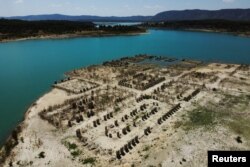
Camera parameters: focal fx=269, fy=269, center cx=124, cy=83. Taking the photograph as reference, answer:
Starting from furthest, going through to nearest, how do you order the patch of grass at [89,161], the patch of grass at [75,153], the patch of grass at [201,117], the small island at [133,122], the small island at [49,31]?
the small island at [49,31] < the patch of grass at [201,117] < the patch of grass at [75,153] < the small island at [133,122] < the patch of grass at [89,161]

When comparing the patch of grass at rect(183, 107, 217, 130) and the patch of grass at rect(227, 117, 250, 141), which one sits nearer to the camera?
the patch of grass at rect(227, 117, 250, 141)

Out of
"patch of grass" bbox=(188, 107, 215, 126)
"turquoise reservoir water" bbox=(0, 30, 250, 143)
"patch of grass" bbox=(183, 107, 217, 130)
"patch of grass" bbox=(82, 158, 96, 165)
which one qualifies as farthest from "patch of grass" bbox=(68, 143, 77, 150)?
"patch of grass" bbox=(188, 107, 215, 126)

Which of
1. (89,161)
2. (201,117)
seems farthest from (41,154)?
(201,117)

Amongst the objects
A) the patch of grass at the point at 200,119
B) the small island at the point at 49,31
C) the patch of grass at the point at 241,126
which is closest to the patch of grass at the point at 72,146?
the patch of grass at the point at 200,119

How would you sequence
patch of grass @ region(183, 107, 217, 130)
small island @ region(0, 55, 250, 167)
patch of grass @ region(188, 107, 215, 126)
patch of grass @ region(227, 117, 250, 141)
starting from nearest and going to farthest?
1. small island @ region(0, 55, 250, 167)
2. patch of grass @ region(227, 117, 250, 141)
3. patch of grass @ region(183, 107, 217, 130)
4. patch of grass @ region(188, 107, 215, 126)

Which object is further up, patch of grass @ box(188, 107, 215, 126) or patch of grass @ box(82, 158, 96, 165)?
patch of grass @ box(188, 107, 215, 126)

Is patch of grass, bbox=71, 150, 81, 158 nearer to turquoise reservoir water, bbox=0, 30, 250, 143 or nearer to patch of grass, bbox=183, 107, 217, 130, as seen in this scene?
turquoise reservoir water, bbox=0, 30, 250, 143

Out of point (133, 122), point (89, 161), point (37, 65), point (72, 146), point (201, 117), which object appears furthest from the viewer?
point (37, 65)

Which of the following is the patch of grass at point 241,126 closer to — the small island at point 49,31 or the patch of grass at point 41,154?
the patch of grass at point 41,154

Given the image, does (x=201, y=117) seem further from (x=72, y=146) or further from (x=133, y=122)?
(x=72, y=146)
